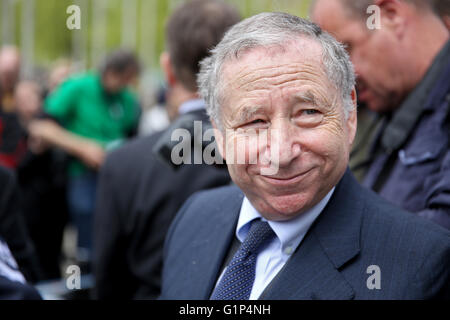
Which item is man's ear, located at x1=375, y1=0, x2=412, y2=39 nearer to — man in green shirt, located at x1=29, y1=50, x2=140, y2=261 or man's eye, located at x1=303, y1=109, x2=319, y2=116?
man's eye, located at x1=303, y1=109, x2=319, y2=116

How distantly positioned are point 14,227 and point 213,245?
1188mm

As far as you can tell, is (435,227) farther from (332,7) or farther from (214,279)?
(332,7)

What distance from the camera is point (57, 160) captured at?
628 centimetres

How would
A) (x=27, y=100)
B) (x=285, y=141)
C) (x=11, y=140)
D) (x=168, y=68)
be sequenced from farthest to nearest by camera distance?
(x=27, y=100)
(x=11, y=140)
(x=168, y=68)
(x=285, y=141)

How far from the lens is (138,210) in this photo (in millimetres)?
2986

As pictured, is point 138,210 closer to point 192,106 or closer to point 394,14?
point 192,106

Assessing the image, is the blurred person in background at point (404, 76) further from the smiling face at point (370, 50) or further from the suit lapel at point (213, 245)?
the suit lapel at point (213, 245)

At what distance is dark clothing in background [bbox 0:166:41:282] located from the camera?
2.66 metres

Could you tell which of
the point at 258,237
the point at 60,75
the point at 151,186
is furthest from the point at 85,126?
the point at 258,237

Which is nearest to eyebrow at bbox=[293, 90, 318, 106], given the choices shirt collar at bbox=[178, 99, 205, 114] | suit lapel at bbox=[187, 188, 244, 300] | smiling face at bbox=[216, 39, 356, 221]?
smiling face at bbox=[216, 39, 356, 221]

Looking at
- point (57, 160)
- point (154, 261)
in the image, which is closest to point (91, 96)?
point (57, 160)

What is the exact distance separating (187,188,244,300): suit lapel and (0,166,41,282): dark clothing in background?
1.04m

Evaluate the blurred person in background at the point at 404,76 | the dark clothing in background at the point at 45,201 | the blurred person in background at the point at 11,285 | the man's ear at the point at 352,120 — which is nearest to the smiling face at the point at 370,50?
the blurred person in background at the point at 404,76

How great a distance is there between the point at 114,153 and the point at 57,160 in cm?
339
